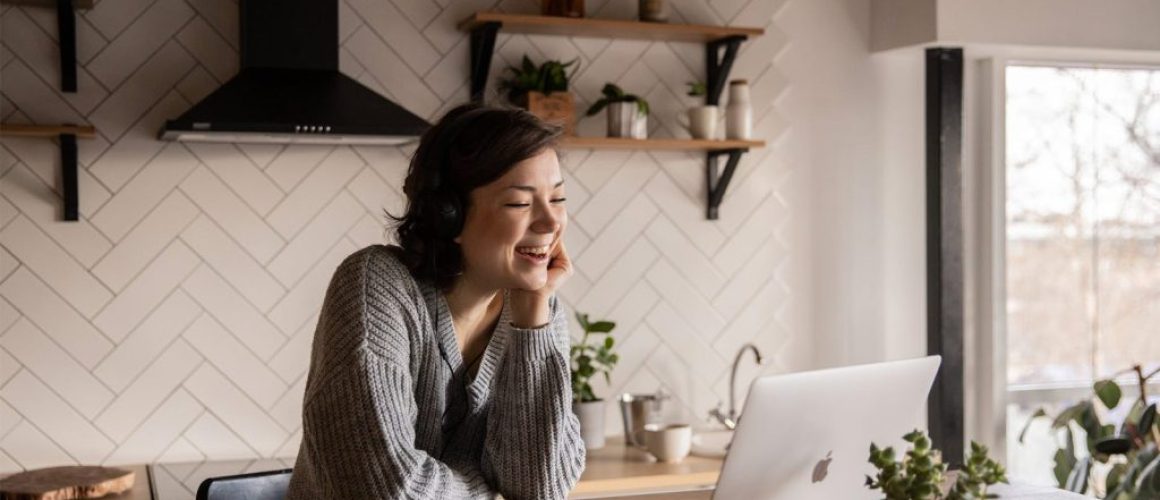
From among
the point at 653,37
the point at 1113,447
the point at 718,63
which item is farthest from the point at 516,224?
the point at 718,63

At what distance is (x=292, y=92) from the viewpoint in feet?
9.99

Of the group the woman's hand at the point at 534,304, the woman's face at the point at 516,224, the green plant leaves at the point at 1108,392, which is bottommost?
the green plant leaves at the point at 1108,392

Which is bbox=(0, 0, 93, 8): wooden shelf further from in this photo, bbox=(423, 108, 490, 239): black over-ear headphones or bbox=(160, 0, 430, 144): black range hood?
bbox=(423, 108, 490, 239): black over-ear headphones

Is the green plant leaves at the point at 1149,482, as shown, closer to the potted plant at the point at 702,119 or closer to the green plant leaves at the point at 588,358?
the green plant leaves at the point at 588,358

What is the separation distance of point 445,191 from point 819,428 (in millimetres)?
632

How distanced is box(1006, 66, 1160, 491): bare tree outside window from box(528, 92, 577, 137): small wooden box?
1444mm

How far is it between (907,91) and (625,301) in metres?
1.10

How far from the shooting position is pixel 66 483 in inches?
114

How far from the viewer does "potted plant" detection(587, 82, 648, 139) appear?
351cm

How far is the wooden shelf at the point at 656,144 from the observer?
345 centimetres

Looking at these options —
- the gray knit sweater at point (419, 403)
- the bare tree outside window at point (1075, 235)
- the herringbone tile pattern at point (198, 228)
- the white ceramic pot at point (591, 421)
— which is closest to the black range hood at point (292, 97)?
the herringbone tile pattern at point (198, 228)

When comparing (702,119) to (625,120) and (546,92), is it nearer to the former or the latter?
(625,120)

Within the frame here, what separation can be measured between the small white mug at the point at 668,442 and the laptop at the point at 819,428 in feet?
4.43

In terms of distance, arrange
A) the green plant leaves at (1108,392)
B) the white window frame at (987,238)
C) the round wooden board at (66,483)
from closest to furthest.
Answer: the round wooden board at (66,483), the green plant leaves at (1108,392), the white window frame at (987,238)
